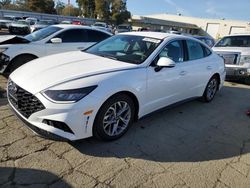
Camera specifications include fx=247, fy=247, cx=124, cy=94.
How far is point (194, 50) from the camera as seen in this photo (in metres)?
5.17

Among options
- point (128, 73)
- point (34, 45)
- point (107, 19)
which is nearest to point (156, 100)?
point (128, 73)

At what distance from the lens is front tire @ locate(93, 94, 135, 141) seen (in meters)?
3.35

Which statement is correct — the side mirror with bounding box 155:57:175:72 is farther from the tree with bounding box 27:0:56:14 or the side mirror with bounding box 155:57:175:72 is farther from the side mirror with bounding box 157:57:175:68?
the tree with bounding box 27:0:56:14

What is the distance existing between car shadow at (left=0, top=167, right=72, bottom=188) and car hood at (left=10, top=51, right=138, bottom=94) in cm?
95

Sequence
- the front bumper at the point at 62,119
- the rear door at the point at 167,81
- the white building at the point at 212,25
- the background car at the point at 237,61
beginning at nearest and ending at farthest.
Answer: the front bumper at the point at 62,119, the rear door at the point at 167,81, the background car at the point at 237,61, the white building at the point at 212,25

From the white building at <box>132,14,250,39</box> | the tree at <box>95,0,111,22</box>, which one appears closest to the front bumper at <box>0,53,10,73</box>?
the tree at <box>95,0,111,22</box>

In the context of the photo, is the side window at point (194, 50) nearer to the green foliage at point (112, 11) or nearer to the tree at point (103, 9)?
the green foliage at point (112, 11)

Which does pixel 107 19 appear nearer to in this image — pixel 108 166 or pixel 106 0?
pixel 106 0

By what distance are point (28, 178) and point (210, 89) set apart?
4570 millimetres

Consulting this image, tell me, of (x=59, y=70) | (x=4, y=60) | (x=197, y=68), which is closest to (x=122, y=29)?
(x=4, y=60)

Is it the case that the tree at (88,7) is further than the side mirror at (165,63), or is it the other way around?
the tree at (88,7)

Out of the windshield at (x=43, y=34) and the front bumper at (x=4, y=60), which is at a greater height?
the windshield at (x=43, y=34)

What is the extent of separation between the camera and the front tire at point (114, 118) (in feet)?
11.0

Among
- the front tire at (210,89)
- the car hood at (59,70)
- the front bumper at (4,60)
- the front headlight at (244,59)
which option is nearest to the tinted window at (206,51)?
the front tire at (210,89)
